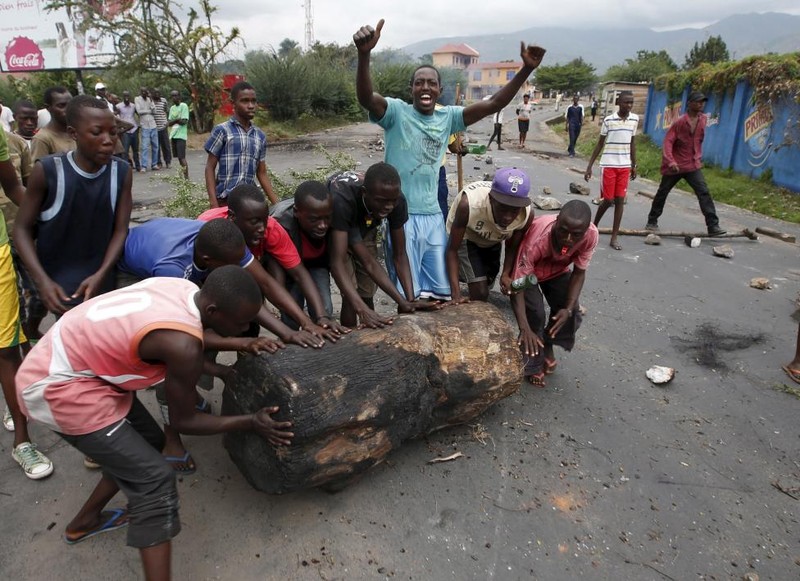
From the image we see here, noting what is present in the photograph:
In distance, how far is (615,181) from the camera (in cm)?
637

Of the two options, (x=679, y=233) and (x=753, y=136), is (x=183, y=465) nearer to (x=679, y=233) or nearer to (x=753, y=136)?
(x=679, y=233)

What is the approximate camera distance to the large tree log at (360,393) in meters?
2.19

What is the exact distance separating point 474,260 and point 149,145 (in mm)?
10245

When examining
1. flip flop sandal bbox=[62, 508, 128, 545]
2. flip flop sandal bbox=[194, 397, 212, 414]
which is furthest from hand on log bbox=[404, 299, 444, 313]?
flip flop sandal bbox=[62, 508, 128, 545]

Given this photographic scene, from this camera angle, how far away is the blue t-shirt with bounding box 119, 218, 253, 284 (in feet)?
7.89

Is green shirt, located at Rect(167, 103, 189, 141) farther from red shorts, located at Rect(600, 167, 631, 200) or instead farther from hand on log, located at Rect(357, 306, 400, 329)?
hand on log, located at Rect(357, 306, 400, 329)

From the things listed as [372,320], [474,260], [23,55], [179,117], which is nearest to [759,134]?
[474,260]

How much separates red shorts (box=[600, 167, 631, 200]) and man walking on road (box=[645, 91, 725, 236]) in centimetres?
56

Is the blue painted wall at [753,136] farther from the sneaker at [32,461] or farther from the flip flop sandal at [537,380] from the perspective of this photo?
the sneaker at [32,461]

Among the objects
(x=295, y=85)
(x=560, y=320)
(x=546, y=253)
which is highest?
(x=295, y=85)

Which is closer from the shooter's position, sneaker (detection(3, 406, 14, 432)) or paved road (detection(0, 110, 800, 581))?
paved road (detection(0, 110, 800, 581))

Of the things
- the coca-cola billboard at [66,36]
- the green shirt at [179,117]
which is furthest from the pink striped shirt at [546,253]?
the coca-cola billboard at [66,36]

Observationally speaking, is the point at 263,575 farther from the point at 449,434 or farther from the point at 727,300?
the point at 727,300

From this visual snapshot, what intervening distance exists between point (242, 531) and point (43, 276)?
1.44m
